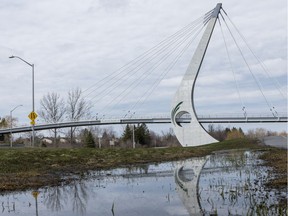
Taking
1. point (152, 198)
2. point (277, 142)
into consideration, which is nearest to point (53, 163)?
point (152, 198)

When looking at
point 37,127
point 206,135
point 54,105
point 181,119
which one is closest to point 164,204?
point 206,135

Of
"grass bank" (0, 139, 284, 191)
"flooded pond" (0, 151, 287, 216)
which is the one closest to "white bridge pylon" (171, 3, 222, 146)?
"grass bank" (0, 139, 284, 191)

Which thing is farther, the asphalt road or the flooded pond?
the asphalt road

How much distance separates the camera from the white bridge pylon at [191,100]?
4303 centimetres

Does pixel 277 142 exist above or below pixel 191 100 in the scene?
below

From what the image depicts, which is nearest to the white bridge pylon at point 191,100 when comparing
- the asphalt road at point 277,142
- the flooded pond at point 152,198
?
the asphalt road at point 277,142

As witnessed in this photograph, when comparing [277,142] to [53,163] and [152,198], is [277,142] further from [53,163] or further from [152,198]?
[152,198]

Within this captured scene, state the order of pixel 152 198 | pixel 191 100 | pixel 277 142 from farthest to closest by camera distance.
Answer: pixel 191 100 < pixel 277 142 < pixel 152 198

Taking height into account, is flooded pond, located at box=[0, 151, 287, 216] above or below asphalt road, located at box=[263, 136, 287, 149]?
below

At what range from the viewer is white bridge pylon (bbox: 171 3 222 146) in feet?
141

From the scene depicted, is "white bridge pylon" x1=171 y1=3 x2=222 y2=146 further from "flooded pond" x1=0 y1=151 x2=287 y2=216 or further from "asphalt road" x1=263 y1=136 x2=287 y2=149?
"flooded pond" x1=0 y1=151 x2=287 y2=216

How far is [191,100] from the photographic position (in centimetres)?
4359

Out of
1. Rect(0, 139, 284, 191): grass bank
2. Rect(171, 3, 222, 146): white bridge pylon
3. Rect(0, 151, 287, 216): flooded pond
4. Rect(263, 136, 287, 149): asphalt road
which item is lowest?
Rect(0, 151, 287, 216): flooded pond

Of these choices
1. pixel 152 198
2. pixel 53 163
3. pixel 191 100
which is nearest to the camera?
pixel 152 198
